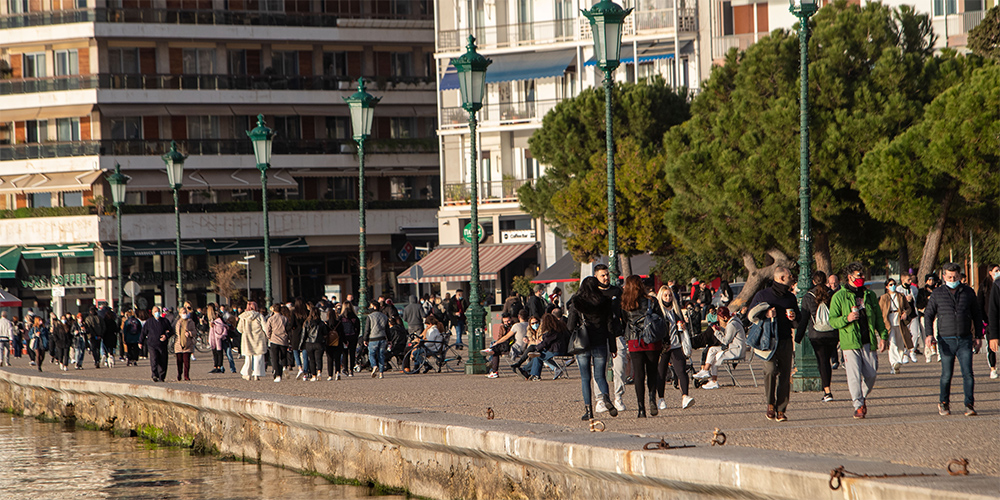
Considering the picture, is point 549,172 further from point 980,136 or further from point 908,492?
point 908,492

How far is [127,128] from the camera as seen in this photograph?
55.0 metres

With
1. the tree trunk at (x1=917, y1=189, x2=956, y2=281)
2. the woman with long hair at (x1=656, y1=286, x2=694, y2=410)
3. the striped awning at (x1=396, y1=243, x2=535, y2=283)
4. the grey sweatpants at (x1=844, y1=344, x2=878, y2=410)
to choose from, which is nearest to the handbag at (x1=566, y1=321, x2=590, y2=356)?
the woman with long hair at (x1=656, y1=286, x2=694, y2=410)

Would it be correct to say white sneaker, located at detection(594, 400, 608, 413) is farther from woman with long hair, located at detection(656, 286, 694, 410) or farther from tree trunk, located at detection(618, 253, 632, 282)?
tree trunk, located at detection(618, 253, 632, 282)

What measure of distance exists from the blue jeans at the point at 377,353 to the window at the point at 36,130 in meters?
36.3

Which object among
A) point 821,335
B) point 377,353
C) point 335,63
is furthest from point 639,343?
point 335,63

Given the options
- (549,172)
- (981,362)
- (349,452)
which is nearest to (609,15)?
(349,452)

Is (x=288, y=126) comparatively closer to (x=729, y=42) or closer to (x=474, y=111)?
(x=729, y=42)

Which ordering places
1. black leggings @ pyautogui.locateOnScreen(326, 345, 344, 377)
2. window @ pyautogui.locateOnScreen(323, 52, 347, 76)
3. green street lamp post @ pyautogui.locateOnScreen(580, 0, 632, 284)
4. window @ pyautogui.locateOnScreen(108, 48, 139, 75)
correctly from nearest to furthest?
green street lamp post @ pyautogui.locateOnScreen(580, 0, 632, 284)
black leggings @ pyautogui.locateOnScreen(326, 345, 344, 377)
window @ pyautogui.locateOnScreen(108, 48, 139, 75)
window @ pyautogui.locateOnScreen(323, 52, 347, 76)

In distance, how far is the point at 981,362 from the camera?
20.8 m

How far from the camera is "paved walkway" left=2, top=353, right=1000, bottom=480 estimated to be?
9982mm

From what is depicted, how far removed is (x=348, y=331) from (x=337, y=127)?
3606 centimetres

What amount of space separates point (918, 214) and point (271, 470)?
63.8 feet

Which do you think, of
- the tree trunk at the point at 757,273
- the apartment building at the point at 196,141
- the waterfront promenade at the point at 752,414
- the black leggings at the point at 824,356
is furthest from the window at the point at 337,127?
the black leggings at the point at 824,356

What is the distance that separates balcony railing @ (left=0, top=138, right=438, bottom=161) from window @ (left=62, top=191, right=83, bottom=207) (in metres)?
1.69
